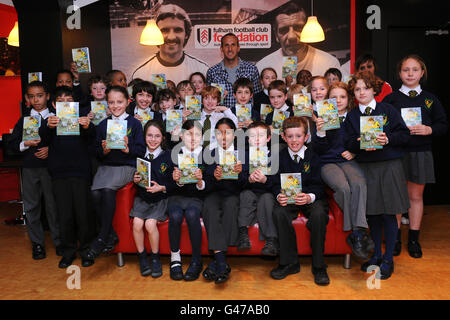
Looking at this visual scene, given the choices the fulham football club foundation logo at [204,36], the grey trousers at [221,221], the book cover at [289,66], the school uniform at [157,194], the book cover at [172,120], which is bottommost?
the grey trousers at [221,221]

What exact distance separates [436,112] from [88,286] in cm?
334

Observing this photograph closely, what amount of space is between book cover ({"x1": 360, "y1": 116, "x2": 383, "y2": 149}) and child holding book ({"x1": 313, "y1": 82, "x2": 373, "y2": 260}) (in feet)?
0.93

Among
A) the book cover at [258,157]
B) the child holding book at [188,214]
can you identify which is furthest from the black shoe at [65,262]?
the book cover at [258,157]

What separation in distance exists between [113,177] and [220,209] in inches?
38.2

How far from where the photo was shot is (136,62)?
6820 mm

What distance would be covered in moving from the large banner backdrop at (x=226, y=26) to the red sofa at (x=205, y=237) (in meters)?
3.81

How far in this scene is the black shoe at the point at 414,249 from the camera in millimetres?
3680

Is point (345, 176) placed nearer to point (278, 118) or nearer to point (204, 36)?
point (278, 118)

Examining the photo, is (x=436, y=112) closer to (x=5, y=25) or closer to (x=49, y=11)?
(x=49, y=11)

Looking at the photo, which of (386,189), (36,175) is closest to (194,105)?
(36,175)

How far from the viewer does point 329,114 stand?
337 centimetres

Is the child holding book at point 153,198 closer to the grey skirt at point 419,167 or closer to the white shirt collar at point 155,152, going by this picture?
the white shirt collar at point 155,152
